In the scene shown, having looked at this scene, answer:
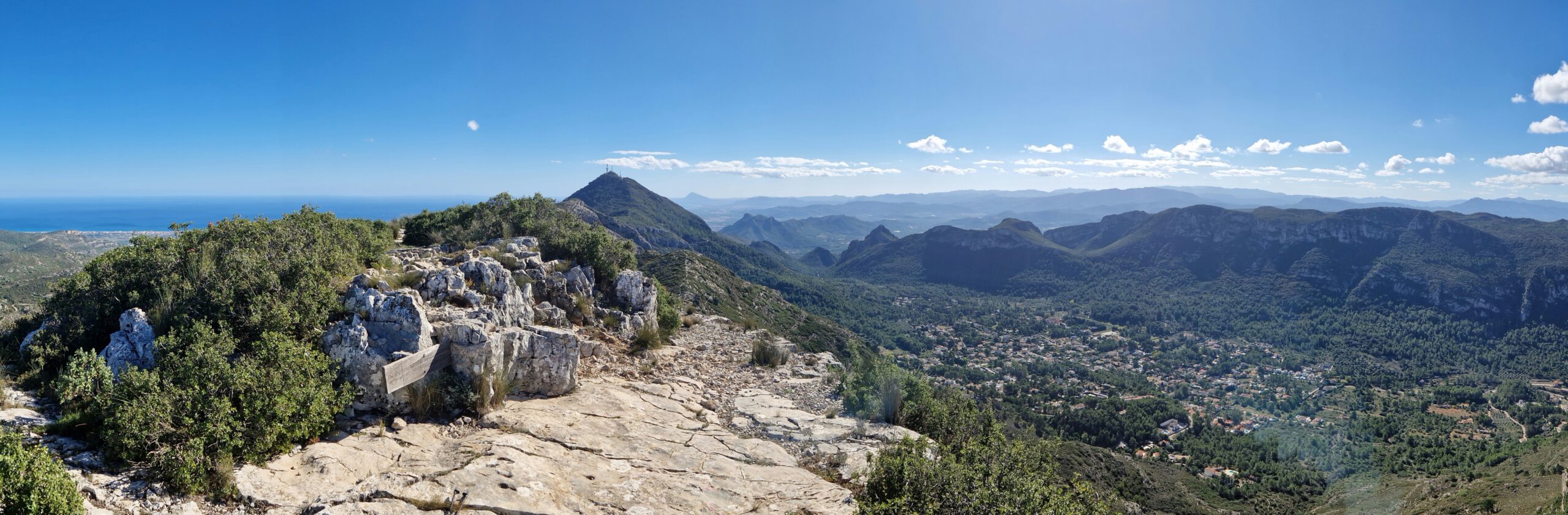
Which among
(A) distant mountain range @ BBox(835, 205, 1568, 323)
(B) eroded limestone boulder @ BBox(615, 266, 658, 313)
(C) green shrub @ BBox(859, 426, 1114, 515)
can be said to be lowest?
(A) distant mountain range @ BBox(835, 205, 1568, 323)

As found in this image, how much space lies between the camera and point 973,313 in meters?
140

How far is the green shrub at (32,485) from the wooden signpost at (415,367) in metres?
4.13

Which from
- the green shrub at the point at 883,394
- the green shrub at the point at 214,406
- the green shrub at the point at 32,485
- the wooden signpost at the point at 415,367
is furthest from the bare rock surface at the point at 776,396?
the green shrub at the point at 32,485

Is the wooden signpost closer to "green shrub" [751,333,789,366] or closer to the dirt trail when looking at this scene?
"green shrub" [751,333,789,366]

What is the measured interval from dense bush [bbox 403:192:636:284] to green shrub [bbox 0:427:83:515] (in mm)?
15872

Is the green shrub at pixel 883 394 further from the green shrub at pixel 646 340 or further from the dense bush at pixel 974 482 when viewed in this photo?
the green shrub at pixel 646 340

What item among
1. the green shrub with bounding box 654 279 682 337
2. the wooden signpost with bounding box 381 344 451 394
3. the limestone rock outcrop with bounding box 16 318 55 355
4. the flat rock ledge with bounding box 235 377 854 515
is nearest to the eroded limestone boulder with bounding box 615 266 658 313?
the green shrub with bounding box 654 279 682 337

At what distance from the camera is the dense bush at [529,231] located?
70.8 ft

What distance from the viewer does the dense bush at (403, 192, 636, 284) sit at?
70.8 ft

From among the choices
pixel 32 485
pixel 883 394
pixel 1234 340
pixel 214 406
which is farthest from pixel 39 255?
pixel 1234 340

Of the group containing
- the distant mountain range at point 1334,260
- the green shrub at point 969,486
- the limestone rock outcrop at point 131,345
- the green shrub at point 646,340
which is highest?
the limestone rock outcrop at point 131,345

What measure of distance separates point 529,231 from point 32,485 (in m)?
19.3

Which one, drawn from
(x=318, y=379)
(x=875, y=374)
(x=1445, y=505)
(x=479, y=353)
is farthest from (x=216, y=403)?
(x=1445, y=505)

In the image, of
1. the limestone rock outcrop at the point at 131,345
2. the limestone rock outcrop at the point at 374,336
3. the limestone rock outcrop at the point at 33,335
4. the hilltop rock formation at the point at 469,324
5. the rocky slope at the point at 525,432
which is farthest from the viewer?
the hilltop rock formation at the point at 469,324
